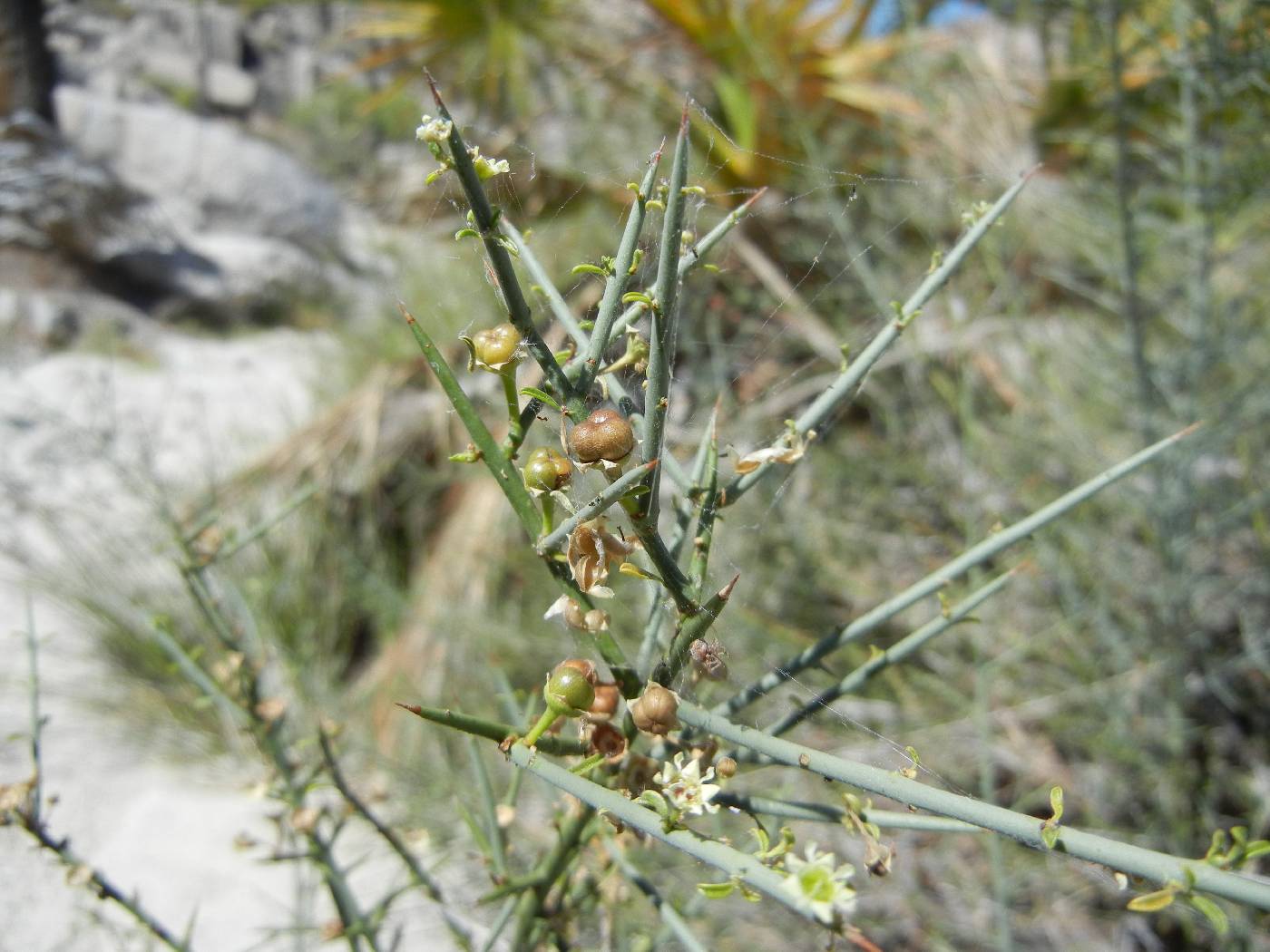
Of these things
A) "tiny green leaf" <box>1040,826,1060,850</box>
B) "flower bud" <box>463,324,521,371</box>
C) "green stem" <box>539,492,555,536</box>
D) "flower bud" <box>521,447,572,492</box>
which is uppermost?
"flower bud" <box>463,324,521,371</box>

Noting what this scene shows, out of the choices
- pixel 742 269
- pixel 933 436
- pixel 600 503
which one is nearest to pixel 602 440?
pixel 600 503

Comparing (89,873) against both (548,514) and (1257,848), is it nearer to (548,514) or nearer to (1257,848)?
(548,514)

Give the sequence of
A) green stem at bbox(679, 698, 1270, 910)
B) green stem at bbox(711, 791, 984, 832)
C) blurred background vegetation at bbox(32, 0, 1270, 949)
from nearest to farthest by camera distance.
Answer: green stem at bbox(679, 698, 1270, 910), green stem at bbox(711, 791, 984, 832), blurred background vegetation at bbox(32, 0, 1270, 949)

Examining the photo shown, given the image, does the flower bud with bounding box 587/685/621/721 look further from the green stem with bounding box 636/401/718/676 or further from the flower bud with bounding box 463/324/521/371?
the flower bud with bounding box 463/324/521/371

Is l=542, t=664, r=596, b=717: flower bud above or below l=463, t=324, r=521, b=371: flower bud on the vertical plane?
below

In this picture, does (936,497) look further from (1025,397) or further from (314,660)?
(314,660)

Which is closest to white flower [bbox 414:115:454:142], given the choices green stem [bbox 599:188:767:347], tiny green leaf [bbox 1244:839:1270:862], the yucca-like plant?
the yucca-like plant

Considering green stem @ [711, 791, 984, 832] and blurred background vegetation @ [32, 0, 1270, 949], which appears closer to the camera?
green stem @ [711, 791, 984, 832]

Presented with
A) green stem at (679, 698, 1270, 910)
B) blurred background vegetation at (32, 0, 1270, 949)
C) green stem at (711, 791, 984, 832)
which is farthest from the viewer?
blurred background vegetation at (32, 0, 1270, 949)

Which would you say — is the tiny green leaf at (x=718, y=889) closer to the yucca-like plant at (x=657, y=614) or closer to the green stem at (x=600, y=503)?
the yucca-like plant at (x=657, y=614)
